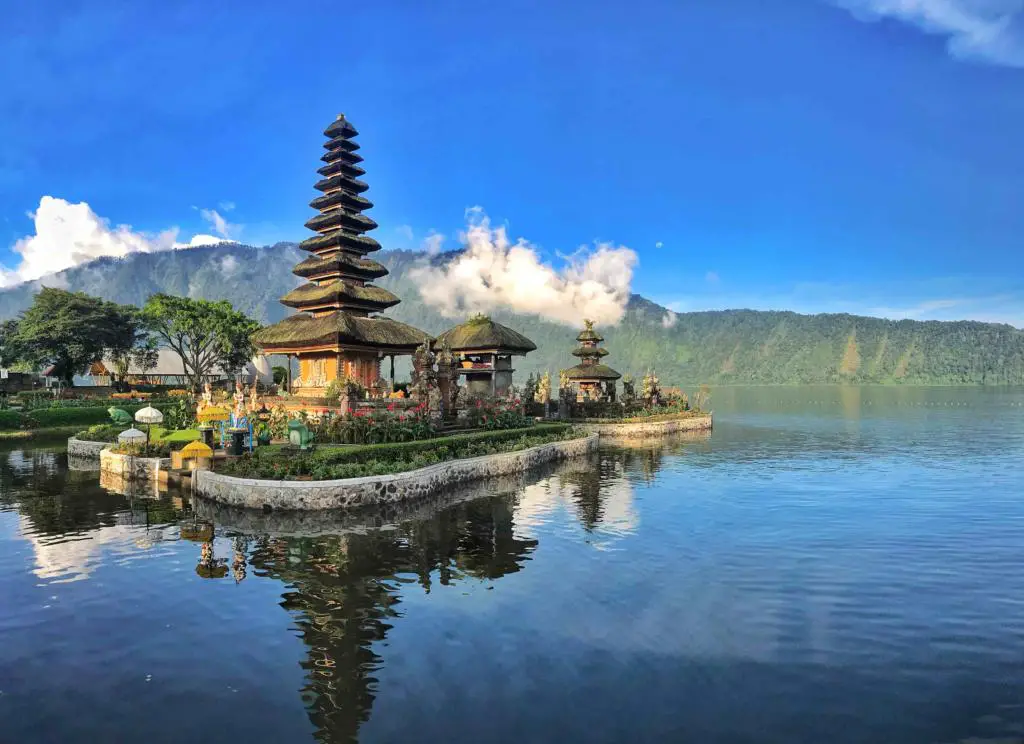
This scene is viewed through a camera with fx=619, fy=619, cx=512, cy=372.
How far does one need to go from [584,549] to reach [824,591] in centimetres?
648

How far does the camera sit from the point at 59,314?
70.3 m

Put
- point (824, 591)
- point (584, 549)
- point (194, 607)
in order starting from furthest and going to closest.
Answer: point (584, 549)
point (824, 591)
point (194, 607)

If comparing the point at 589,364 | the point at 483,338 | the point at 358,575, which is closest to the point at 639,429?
the point at 589,364

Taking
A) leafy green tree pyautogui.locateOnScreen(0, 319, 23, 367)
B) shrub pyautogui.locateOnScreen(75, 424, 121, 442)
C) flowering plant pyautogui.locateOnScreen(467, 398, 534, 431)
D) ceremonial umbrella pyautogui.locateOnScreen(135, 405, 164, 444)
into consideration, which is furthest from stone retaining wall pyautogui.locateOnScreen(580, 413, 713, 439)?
leafy green tree pyautogui.locateOnScreen(0, 319, 23, 367)

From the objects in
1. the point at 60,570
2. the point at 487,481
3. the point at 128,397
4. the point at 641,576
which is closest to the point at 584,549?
the point at 641,576

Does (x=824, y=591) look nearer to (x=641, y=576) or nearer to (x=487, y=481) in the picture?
(x=641, y=576)

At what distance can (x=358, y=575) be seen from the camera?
15.9m

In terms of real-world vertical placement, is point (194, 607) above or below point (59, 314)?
below

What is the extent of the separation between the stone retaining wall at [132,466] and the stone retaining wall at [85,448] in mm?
3122

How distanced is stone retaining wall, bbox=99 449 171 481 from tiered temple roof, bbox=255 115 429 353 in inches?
549

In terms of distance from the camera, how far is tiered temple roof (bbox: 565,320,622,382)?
66.4 metres

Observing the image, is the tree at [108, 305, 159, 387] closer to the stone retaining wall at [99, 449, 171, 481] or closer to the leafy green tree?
the leafy green tree

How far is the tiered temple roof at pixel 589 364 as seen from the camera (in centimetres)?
6638

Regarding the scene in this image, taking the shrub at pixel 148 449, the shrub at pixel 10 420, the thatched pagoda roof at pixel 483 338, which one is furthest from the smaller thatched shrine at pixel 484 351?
the shrub at pixel 10 420
